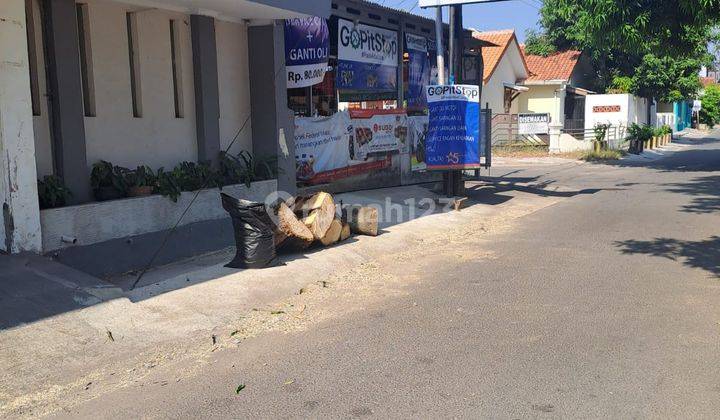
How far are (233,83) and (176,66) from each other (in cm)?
128

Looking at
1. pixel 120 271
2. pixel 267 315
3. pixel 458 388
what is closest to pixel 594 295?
pixel 458 388

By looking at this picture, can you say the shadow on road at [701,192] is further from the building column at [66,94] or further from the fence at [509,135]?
the fence at [509,135]

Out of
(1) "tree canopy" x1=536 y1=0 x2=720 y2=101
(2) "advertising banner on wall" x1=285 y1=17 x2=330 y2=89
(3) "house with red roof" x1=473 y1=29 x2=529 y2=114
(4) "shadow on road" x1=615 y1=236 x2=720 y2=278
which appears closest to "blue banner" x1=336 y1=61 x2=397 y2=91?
(2) "advertising banner on wall" x1=285 y1=17 x2=330 y2=89

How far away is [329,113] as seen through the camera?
15.3 metres

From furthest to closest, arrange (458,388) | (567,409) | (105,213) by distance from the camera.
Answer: (105,213)
(458,388)
(567,409)

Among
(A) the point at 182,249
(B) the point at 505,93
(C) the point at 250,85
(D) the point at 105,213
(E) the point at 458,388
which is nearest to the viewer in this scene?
(E) the point at 458,388

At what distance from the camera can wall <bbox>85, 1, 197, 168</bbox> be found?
8.85 m

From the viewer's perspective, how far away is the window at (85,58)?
8.59m

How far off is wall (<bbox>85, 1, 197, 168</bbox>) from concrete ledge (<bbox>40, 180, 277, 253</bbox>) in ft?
3.28

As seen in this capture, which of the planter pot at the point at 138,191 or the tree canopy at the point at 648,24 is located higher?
the tree canopy at the point at 648,24

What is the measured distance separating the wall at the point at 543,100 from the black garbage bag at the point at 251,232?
31703 mm

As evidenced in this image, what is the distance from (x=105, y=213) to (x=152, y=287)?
1.35 meters

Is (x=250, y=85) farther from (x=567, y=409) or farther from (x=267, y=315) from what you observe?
(x=567, y=409)

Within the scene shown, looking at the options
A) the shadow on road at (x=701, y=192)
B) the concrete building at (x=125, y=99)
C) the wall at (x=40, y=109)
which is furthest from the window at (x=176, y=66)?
the shadow on road at (x=701, y=192)
